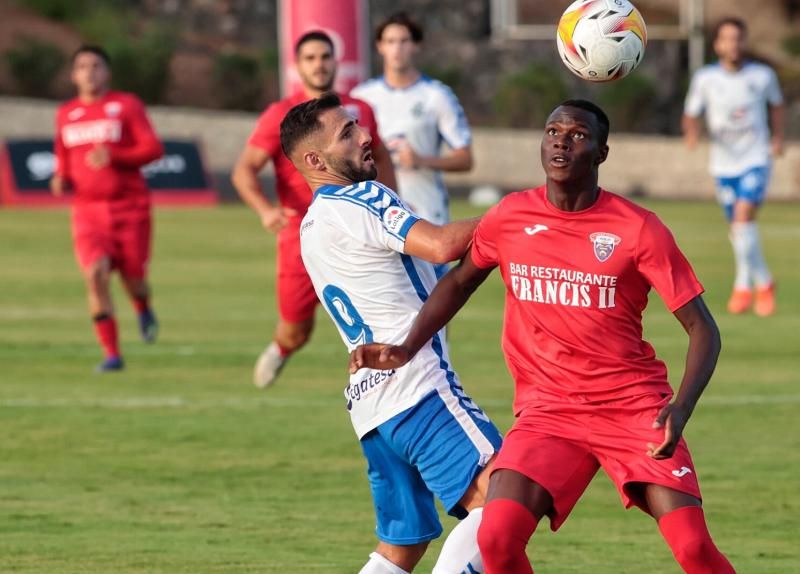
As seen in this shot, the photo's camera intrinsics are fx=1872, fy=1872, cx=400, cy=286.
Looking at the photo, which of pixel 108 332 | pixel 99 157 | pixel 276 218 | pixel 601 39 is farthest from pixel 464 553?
pixel 99 157

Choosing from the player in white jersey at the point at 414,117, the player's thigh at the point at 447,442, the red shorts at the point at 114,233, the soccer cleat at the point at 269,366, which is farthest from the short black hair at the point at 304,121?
the red shorts at the point at 114,233

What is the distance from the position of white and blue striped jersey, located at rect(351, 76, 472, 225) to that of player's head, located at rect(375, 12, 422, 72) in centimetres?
19

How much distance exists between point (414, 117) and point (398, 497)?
22.8 ft

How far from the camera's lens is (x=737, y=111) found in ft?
58.3

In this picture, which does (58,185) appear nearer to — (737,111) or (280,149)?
(280,149)

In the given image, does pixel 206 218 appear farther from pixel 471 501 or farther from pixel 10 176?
pixel 471 501

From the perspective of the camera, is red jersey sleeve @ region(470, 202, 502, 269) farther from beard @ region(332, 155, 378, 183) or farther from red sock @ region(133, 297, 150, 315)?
red sock @ region(133, 297, 150, 315)

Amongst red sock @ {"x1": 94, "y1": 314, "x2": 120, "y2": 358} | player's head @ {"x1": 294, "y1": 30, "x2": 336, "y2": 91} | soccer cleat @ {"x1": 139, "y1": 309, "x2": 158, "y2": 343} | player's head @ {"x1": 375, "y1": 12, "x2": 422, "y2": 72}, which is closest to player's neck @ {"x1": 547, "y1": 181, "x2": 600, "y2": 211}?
player's head @ {"x1": 294, "y1": 30, "x2": 336, "y2": 91}

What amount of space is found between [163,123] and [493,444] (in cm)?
3241

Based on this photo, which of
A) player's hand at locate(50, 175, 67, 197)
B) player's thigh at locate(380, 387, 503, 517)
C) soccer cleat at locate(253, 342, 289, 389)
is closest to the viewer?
player's thigh at locate(380, 387, 503, 517)

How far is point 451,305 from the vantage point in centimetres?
624

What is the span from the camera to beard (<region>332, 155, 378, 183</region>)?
21.6 ft

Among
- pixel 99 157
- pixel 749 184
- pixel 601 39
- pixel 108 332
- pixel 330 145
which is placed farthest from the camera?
pixel 749 184

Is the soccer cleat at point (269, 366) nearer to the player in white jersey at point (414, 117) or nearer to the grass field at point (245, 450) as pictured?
the grass field at point (245, 450)
